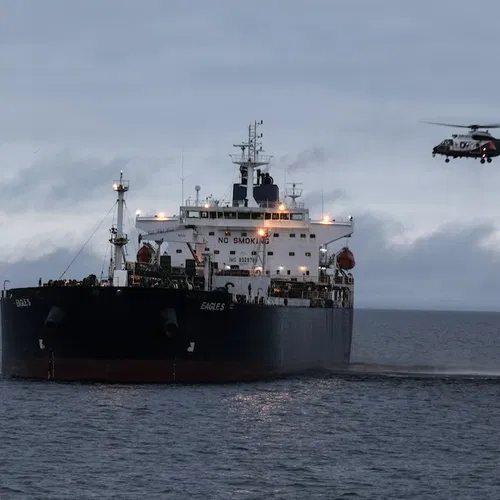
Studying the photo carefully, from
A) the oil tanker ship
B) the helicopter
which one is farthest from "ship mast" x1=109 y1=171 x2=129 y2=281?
the helicopter

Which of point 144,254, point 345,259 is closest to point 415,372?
point 345,259

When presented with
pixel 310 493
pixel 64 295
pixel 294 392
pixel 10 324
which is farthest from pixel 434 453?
pixel 10 324

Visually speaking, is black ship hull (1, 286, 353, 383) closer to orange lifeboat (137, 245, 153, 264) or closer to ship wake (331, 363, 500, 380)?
ship wake (331, 363, 500, 380)

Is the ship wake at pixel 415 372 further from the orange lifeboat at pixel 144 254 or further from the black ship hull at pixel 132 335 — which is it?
the orange lifeboat at pixel 144 254

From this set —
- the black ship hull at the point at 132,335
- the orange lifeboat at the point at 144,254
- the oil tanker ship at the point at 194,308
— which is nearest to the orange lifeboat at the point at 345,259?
the oil tanker ship at the point at 194,308

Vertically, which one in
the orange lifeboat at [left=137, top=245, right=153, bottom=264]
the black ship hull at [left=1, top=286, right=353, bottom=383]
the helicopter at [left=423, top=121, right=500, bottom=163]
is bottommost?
the black ship hull at [left=1, top=286, right=353, bottom=383]

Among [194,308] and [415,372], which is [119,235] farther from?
[415,372]
